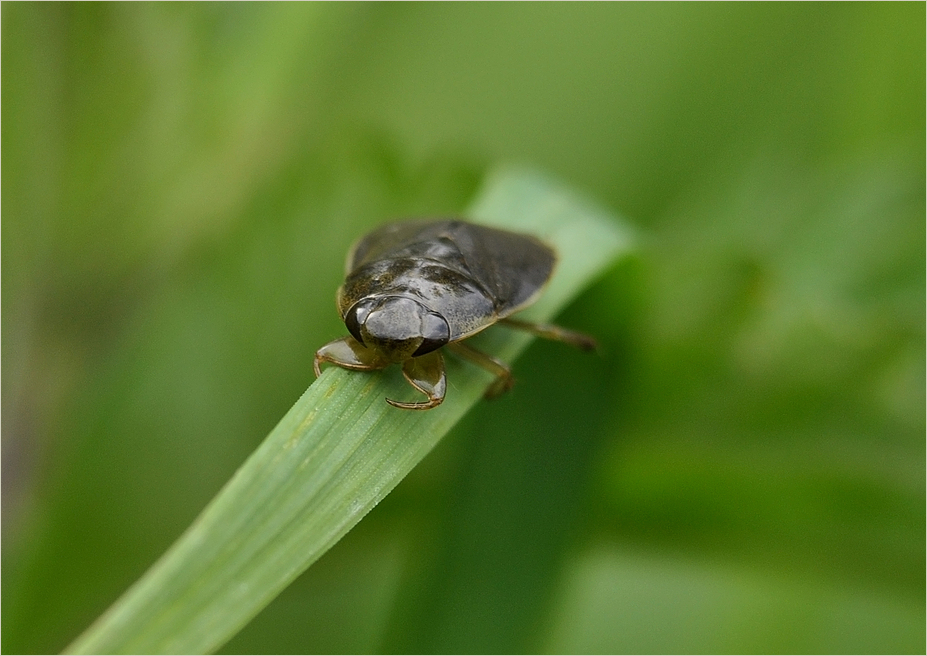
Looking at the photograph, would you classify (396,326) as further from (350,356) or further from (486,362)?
(486,362)

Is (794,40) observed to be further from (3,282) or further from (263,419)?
(3,282)

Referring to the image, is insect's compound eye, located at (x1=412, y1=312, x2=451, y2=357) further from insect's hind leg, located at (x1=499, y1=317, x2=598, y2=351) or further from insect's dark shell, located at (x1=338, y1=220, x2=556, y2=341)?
insect's hind leg, located at (x1=499, y1=317, x2=598, y2=351)

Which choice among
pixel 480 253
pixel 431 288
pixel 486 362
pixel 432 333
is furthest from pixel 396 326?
pixel 480 253

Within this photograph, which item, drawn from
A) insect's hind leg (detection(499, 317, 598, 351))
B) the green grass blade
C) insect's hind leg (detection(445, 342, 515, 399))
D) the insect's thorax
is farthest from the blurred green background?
the green grass blade

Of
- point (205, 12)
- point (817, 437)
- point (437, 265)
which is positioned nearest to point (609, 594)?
point (817, 437)

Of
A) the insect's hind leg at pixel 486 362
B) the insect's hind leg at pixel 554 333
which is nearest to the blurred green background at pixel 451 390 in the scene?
the insect's hind leg at pixel 554 333
